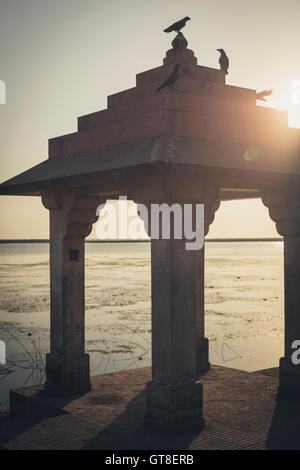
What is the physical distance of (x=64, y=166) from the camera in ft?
30.9

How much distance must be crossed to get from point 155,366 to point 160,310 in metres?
0.81

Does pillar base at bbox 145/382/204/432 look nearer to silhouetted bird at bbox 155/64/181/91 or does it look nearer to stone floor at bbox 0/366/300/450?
stone floor at bbox 0/366/300/450

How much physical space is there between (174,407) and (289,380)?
113 inches

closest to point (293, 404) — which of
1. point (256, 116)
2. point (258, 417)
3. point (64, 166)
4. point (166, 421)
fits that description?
point (258, 417)

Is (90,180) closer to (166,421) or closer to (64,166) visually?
(64,166)

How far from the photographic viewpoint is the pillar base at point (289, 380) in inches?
374

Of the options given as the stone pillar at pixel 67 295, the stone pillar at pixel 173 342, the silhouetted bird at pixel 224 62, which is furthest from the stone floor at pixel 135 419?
the silhouetted bird at pixel 224 62

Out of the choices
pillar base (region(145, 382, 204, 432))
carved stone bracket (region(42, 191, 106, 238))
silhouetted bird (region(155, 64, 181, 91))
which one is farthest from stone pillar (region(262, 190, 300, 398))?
carved stone bracket (region(42, 191, 106, 238))

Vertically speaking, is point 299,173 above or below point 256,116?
below

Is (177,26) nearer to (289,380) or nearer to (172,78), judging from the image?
(172,78)

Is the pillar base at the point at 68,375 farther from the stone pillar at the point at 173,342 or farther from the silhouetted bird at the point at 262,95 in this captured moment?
the silhouetted bird at the point at 262,95
